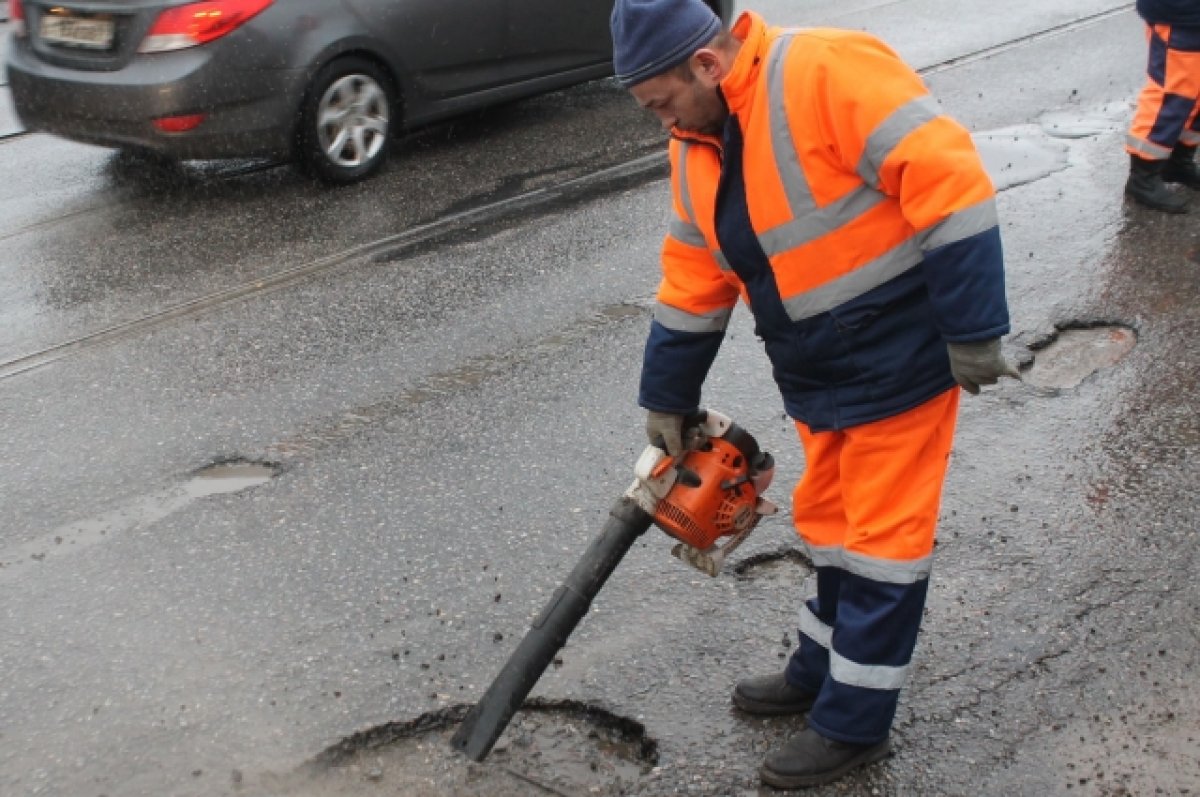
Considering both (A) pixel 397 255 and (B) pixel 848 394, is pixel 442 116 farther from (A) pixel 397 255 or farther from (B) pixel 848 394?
(B) pixel 848 394

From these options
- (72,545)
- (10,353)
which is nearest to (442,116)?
(10,353)

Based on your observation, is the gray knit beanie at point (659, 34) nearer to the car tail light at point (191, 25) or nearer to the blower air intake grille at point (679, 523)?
the blower air intake grille at point (679, 523)

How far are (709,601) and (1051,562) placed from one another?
102cm

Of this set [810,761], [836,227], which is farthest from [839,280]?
[810,761]

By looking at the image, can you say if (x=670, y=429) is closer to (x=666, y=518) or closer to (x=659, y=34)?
(x=666, y=518)

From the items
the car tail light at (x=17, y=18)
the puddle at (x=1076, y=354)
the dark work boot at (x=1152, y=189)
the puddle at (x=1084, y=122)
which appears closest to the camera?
the puddle at (x=1076, y=354)

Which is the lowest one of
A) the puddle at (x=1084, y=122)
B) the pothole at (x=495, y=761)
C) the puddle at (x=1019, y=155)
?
the puddle at (x=1084, y=122)

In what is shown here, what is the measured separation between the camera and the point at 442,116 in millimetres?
8258

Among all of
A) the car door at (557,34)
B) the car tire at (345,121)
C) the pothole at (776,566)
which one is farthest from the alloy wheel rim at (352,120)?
the pothole at (776,566)

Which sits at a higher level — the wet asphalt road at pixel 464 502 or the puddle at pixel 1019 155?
the wet asphalt road at pixel 464 502

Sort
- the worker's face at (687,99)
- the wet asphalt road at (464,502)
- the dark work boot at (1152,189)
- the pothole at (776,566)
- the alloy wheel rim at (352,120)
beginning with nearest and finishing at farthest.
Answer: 1. the worker's face at (687,99)
2. the wet asphalt road at (464,502)
3. the pothole at (776,566)
4. the dark work boot at (1152,189)
5. the alloy wheel rim at (352,120)

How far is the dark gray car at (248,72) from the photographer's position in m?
7.29

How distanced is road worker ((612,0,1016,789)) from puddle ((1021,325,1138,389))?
226 centimetres

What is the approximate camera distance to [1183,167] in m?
7.30
